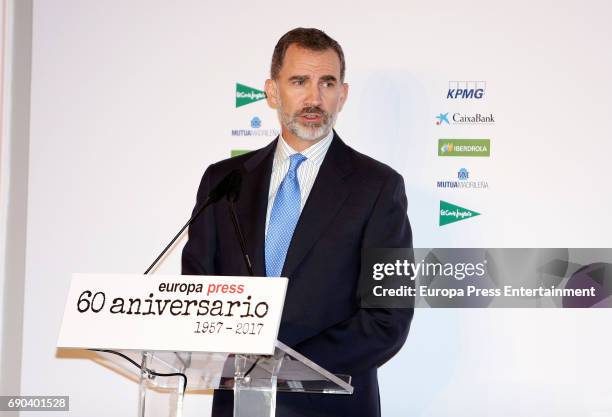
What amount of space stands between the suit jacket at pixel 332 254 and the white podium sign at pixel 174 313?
0.80 m

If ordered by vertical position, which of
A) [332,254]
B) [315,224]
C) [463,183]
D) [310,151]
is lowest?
[332,254]

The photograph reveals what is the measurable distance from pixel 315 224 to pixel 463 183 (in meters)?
0.82

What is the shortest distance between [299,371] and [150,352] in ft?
1.37

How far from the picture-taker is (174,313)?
2289 mm

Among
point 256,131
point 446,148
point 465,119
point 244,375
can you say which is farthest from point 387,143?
point 244,375

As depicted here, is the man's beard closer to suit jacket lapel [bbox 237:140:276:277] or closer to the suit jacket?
the suit jacket

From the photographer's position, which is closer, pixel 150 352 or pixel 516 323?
pixel 150 352

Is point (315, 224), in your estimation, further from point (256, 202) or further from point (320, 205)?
point (256, 202)

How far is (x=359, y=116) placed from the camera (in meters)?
3.95

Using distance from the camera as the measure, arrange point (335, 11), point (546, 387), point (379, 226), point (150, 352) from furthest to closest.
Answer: point (335, 11) → point (546, 387) → point (379, 226) → point (150, 352)

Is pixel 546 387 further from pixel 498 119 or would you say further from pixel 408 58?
pixel 408 58

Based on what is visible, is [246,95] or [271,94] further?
[246,95]

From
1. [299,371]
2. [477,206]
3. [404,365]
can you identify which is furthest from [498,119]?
[299,371]

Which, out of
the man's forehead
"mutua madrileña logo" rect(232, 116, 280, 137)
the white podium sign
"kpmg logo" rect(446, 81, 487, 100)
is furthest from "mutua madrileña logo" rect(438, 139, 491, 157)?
the white podium sign
